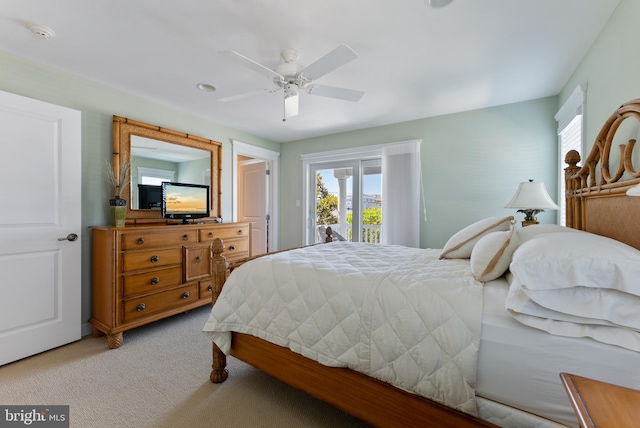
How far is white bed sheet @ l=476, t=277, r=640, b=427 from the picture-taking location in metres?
0.84

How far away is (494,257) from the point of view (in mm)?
1352

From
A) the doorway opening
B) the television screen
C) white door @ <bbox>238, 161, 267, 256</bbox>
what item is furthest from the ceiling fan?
white door @ <bbox>238, 161, 267, 256</bbox>

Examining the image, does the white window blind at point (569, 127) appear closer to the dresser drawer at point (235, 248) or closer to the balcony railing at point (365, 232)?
the balcony railing at point (365, 232)

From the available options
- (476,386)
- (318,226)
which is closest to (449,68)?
(476,386)

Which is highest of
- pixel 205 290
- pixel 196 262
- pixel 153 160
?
pixel 153 160

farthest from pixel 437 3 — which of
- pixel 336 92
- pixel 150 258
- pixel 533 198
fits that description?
pixel 150 258

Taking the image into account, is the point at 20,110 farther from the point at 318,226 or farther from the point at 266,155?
the point at 318,226

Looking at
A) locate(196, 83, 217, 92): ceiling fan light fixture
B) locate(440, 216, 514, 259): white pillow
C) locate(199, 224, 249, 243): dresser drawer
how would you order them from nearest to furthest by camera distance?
locate(440, 216, 514, 259): white pillow < locate(196, 83, 217, 92): ceiling fan light fixture < locate(199, 224, 249, 243): dresser drawer

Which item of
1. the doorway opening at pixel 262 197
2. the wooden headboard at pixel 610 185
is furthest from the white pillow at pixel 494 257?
the doorway opening at pixel 262 197

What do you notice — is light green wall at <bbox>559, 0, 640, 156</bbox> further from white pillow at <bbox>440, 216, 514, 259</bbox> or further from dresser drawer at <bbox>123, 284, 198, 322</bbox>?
dresser drawer at <bbox>123, 284, 198, 322</bbox>

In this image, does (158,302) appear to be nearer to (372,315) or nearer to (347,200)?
(372,315)

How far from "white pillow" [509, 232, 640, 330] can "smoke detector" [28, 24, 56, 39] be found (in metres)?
3.23

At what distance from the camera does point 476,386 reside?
102cm

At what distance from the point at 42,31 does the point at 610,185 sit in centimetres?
386
